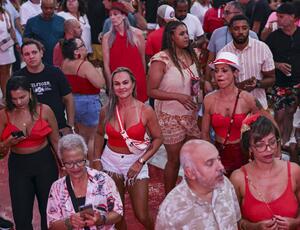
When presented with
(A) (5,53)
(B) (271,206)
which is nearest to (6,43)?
(A) (5,53)

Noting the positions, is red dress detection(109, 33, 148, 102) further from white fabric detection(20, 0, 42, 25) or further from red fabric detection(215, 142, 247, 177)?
white fabric detection(20, 0, 42, 25)

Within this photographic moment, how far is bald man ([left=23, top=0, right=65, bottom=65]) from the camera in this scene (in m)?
9.26

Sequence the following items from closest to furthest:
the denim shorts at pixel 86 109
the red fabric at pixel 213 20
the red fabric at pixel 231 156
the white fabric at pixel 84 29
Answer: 1. the red fabric at pixel 231 156
2. the denim shorts at pixel 86 109
3. the white fabric at pixel 84 29
4. the red fabric at pixel 213 20

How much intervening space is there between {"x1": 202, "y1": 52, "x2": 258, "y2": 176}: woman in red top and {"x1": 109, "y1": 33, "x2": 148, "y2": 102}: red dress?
208cm

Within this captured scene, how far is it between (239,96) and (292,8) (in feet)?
8.34

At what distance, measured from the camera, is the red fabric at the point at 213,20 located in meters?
10.5

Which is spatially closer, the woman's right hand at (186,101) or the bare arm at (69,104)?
the woman's right hand at (186,101)

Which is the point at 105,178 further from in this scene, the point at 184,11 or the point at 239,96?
the point at 184,11

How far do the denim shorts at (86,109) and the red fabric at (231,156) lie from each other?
206 cm

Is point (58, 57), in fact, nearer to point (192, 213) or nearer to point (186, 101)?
point (186, 101)

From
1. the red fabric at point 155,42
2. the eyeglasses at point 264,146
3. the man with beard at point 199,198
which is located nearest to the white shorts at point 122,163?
the eyeglasses at point 264,146

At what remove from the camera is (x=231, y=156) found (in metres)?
5.61

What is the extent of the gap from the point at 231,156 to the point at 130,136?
91cm

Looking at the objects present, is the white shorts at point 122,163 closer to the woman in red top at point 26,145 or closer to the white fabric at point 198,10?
the woman in red top at point 26,145
